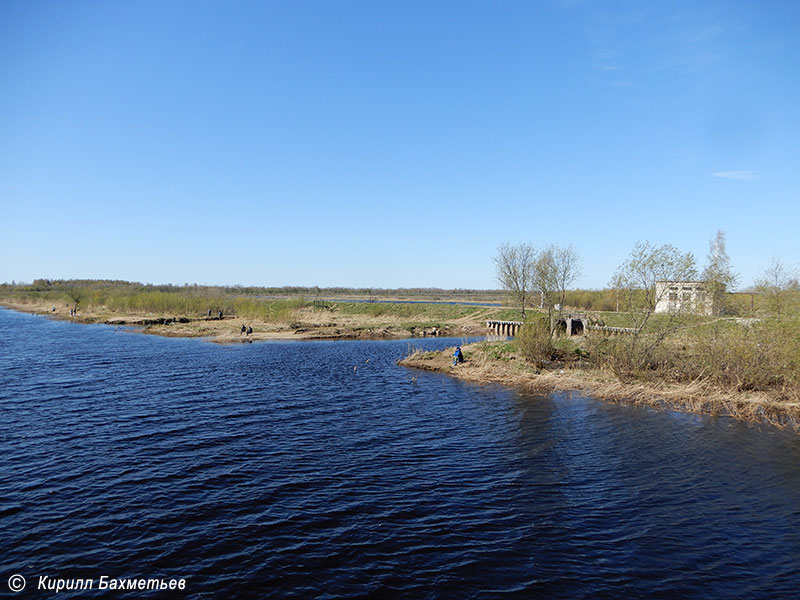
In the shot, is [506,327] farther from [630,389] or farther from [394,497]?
[394,497]

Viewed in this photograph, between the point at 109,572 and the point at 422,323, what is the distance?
85069mm

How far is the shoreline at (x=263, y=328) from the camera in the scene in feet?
245

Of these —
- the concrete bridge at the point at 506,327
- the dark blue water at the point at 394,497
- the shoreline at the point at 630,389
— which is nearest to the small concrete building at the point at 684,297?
the shoreline at the point at 630,389

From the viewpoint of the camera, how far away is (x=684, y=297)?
3475 cm

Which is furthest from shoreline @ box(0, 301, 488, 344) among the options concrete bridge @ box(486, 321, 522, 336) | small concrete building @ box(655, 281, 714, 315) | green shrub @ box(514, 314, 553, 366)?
small concrete building @ box(655, 281, 714, 315)

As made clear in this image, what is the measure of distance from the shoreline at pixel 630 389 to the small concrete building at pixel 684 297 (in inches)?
229

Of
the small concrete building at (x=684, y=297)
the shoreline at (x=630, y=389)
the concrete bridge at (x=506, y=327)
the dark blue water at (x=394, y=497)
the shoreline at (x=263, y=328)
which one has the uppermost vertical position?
the small concrete building at (x=684, y=297)

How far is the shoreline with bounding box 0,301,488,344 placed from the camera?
74750 millimetres

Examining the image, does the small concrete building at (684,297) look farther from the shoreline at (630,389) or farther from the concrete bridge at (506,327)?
the concrete bridge at (506,327)

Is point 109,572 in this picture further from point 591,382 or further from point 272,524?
point 591,382

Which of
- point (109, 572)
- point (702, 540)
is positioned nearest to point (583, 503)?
point (702, 540)

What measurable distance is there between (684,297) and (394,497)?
29.3m

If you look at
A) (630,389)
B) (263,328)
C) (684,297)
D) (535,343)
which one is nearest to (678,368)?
(630,389)

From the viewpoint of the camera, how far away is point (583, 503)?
16.3 metres
